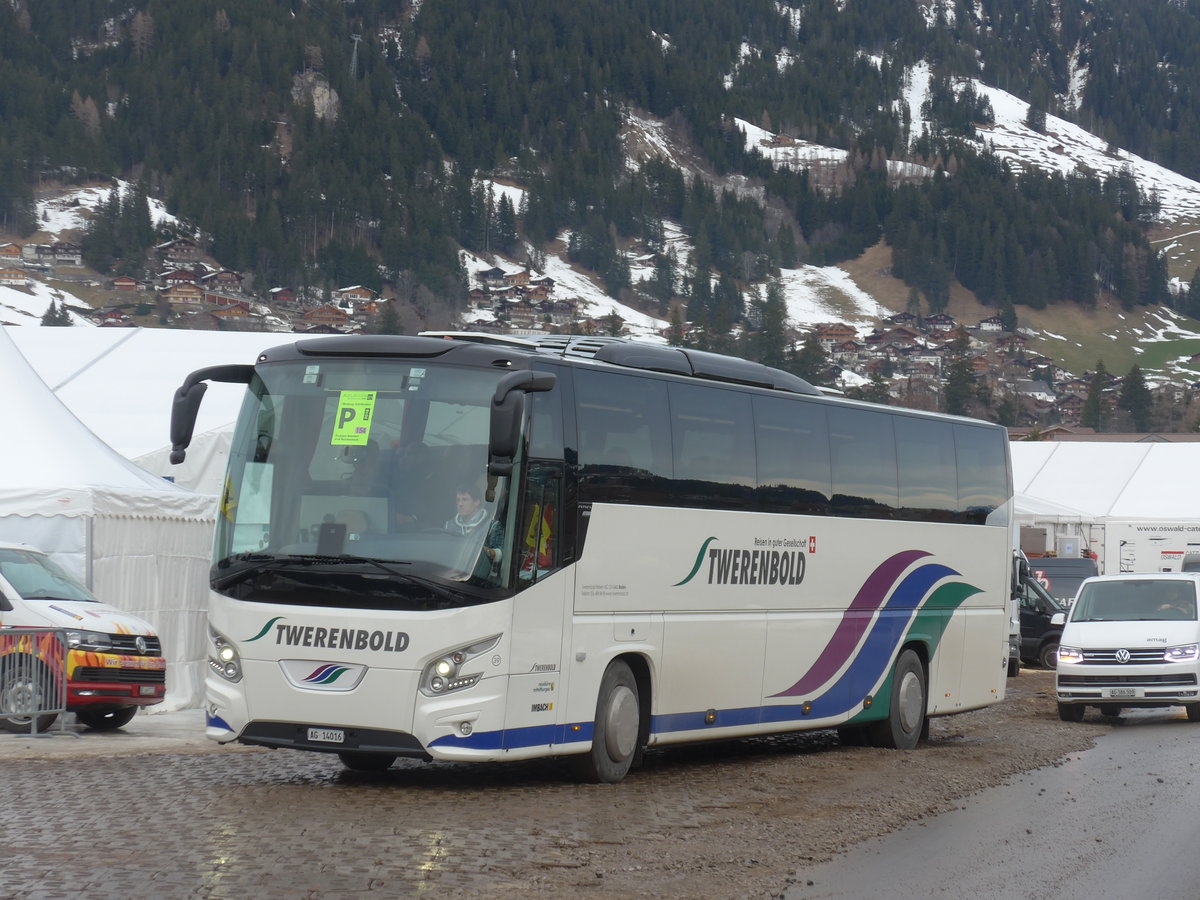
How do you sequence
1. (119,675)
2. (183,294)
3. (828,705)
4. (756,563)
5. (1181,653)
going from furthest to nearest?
(183,294)
(1181,653)
(119,675)
(828,705)
(756,563)

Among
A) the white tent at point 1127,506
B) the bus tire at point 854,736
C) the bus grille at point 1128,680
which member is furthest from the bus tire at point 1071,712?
the white tent at point 1127,506

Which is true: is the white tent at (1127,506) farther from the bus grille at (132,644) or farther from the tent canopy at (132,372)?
the bus grille at (132,644)

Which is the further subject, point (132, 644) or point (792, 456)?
point (132, 644)

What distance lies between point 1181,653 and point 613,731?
1024cm

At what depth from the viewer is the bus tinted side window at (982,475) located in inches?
672

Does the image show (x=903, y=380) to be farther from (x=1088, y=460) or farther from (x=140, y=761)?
(x=140, y=761)

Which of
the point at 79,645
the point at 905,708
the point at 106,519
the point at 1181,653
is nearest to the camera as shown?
the point at 79,645

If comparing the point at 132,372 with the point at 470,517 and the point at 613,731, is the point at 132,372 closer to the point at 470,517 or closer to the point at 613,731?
the point at 613,731

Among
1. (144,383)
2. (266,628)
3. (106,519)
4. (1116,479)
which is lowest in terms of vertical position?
(266,628)

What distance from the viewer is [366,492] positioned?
10.7 meters

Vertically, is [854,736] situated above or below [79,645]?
below

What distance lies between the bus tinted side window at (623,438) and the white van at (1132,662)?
29.8 feet

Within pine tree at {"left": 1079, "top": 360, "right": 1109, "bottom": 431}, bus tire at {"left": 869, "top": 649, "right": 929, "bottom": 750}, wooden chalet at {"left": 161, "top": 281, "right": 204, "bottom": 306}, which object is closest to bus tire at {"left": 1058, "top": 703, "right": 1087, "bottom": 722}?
bus tire at {"left": 869, "top": 649, "right": 929, "bottom": 750}

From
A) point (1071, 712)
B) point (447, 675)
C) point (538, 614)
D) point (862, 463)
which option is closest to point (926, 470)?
point (862, 463)
